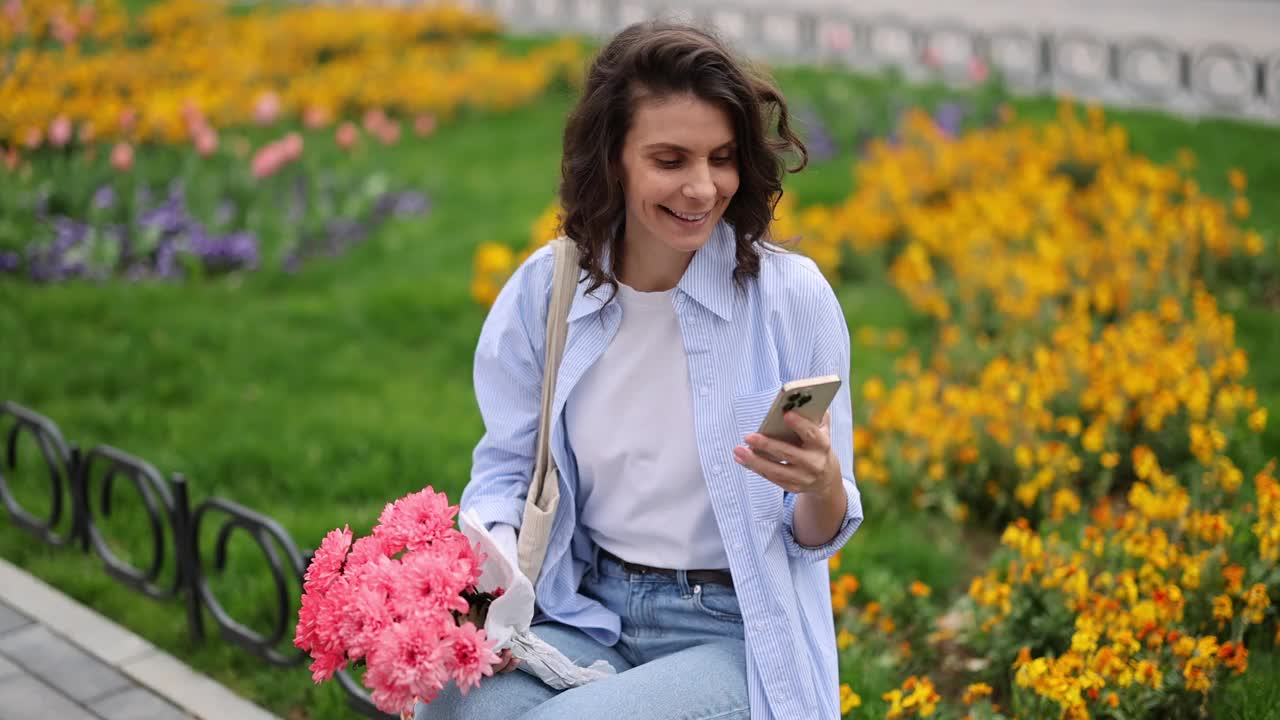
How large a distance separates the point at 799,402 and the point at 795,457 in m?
0.11

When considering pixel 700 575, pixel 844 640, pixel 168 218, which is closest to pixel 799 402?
pixel 700 575

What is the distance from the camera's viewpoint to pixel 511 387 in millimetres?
2773

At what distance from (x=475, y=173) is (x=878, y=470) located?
518 cm

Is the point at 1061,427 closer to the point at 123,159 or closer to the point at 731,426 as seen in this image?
the point at 731,426

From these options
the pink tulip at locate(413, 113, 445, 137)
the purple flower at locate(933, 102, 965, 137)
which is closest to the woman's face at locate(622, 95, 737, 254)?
the purple flower at locate(933, 102, 965, 137)

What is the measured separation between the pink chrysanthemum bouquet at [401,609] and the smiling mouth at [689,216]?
0.67 meters

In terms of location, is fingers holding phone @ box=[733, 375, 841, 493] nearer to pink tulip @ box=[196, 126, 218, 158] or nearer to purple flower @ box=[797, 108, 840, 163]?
pink tulip @ box=[196, 126, 218, 158]

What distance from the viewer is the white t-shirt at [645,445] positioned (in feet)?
8.72

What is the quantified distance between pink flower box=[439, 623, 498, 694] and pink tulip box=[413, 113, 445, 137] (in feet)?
26.5

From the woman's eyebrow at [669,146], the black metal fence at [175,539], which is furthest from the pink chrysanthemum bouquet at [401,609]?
the black metal fence at [175,539]

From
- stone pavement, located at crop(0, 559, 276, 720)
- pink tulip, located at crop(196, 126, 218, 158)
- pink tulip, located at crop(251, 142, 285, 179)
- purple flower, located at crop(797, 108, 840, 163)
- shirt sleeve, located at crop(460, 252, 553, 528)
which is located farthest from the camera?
purple flower, located at crop(797, 108, 840, 163)

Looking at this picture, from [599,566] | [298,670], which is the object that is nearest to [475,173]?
[298,670]

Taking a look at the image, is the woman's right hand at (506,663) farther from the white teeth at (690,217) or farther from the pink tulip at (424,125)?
the pink tulip at (424,125)

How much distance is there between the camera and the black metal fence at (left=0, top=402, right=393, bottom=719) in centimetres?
373
